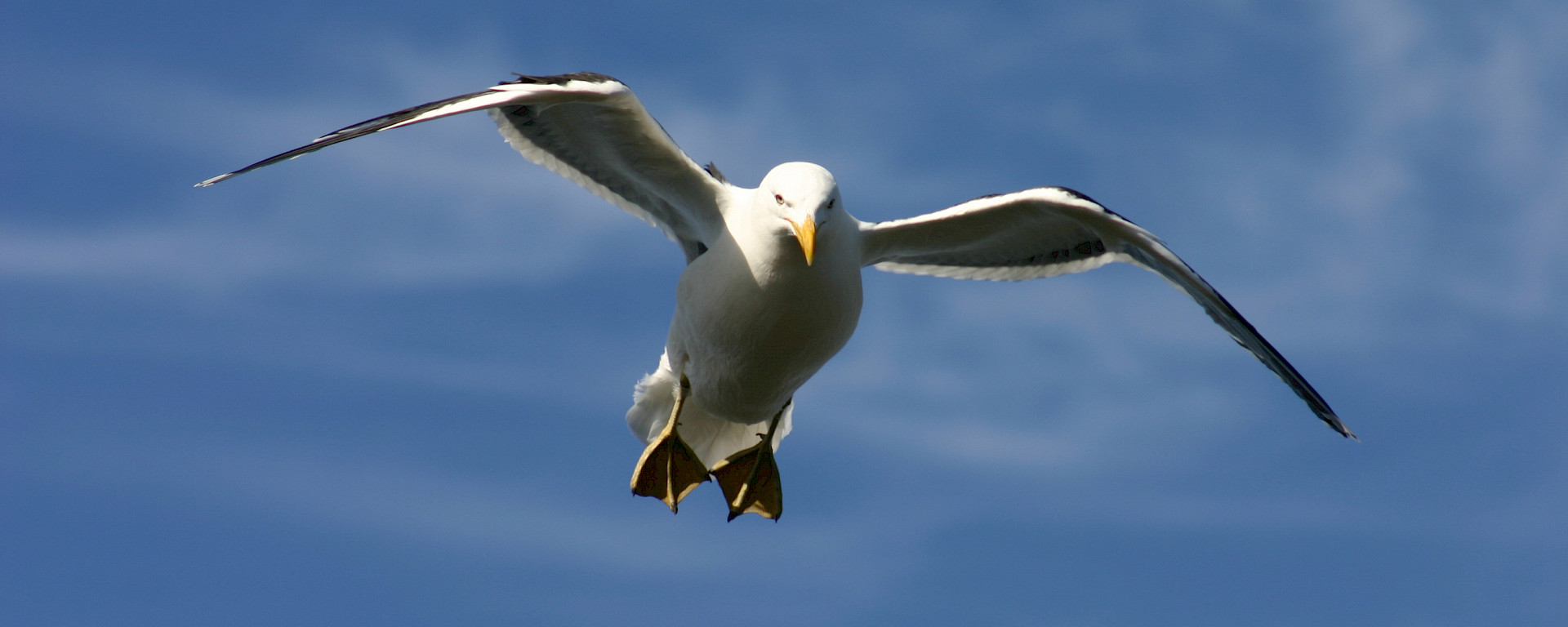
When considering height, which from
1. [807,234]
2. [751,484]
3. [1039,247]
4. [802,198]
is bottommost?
[751,484]

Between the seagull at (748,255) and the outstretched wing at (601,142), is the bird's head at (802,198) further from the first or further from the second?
the outstretched wing at (601,142)

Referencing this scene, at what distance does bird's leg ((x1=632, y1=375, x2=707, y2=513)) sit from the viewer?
9492mm

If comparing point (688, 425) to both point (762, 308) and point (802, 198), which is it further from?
point (802, 198)

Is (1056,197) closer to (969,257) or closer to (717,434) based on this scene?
(969,257)

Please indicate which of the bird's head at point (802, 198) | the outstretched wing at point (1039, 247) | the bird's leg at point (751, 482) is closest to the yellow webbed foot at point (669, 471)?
the bird's leg at point (751, 482)

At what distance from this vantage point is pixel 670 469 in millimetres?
9562

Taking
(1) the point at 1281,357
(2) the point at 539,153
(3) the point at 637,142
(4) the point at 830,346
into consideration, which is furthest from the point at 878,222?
(1) the point at 1281,357

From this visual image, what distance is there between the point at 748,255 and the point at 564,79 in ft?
4.84

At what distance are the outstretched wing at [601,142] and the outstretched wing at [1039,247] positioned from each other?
1.20 meters

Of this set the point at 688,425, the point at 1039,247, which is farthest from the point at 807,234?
the point at 1039,247

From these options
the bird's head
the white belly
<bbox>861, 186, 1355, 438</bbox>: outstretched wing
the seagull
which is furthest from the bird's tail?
the bird's head

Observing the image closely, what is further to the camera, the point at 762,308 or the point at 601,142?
the point at 601,142

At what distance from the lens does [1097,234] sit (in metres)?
9.61

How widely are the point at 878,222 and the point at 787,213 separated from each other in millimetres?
1385
